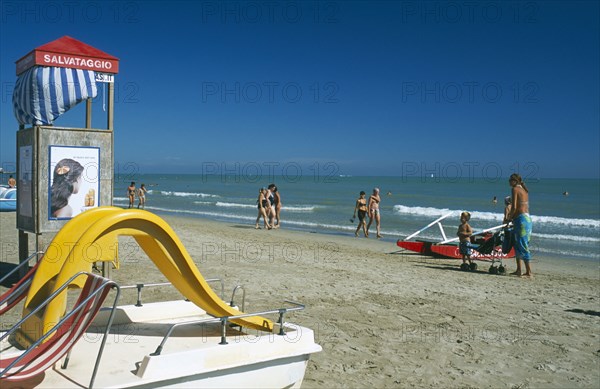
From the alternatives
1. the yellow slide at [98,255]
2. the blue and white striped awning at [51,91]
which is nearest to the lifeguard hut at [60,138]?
the blue and white striped awning at [51,91]

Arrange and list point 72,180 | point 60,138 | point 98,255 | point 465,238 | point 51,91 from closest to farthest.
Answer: point 98,255 < point 51,91 < point 60,138 < point 72,180 < point 465,238

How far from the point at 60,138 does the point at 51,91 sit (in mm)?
722

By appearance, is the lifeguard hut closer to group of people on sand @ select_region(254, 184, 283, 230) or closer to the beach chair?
the beach chair

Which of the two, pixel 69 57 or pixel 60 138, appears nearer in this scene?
pixel 69 57

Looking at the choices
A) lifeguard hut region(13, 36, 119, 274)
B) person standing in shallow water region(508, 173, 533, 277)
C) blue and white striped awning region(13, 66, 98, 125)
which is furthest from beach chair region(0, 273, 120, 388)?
person standing in shallow water region(508, 173, 533, 277)

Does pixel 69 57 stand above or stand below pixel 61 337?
above

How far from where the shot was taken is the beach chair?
378cm

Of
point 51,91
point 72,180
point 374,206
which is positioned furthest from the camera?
point 374,206

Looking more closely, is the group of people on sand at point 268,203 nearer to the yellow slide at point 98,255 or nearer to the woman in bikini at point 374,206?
the woman in bikini at point 374,206

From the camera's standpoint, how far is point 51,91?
26.5ft

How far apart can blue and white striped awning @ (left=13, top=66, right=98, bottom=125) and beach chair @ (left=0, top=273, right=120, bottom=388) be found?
16.1 feet

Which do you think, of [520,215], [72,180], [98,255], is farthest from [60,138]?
[520,215]

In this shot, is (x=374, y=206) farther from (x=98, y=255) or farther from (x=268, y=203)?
(x=98, y=255)

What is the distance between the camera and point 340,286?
33.3 ft
